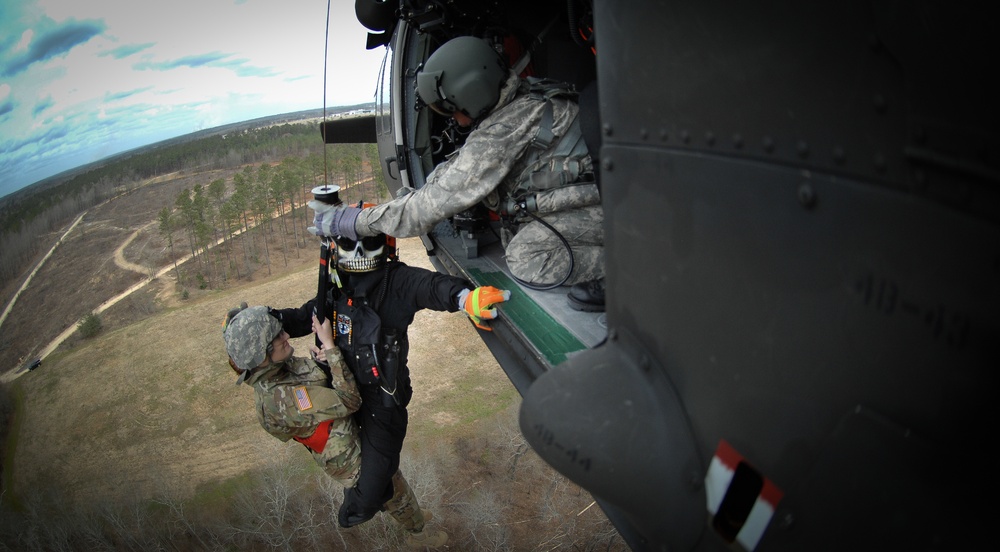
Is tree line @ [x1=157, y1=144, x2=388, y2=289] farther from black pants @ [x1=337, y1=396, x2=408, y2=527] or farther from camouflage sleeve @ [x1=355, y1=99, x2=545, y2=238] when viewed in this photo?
camouflage sleeve @ [x1=355, y1=99, x2=545, y2=238]

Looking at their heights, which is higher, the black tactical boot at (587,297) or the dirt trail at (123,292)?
the black tactical boot at (587,297)

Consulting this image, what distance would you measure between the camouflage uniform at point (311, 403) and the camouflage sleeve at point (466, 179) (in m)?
0.83

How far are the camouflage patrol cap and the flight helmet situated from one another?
4.84 feet

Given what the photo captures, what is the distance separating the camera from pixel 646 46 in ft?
3.83

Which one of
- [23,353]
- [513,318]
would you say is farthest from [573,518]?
[23,353]

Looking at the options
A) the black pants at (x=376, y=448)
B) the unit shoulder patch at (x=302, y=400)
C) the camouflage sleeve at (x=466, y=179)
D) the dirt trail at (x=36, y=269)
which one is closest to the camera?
the camouflage sleeve at (x=466, y=179)

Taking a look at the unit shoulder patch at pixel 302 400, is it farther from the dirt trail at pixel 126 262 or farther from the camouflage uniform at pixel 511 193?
the dirt trail at pixel 126 262

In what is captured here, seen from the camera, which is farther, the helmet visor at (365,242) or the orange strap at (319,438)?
the orange strap at (319,438)

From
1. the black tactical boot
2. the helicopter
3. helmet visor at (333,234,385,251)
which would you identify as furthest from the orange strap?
the helicopter

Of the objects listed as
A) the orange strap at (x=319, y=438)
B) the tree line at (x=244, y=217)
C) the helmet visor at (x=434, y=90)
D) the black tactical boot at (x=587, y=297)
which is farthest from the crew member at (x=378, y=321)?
the tree line at (x=244, y=217)

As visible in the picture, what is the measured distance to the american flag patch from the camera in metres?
3.07

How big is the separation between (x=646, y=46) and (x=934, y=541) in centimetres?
98

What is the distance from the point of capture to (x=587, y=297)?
2.94 metres

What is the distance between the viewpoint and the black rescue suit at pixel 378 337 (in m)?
3.13
